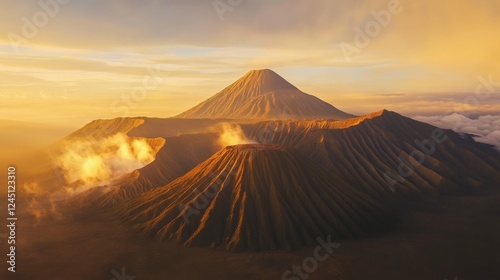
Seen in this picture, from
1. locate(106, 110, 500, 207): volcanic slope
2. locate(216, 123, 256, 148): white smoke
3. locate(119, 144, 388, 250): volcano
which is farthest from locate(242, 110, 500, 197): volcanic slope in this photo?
locate(119, 144, 388, 250): volcano

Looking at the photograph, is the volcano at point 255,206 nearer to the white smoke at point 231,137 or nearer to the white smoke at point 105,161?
the white smoke at point 105,161

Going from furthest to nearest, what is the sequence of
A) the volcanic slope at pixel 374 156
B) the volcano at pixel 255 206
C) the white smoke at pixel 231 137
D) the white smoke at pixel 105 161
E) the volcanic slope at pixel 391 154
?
the white smoke at pixel 231 137, the volcanic slope at pixel 391 154, the white smoke at pixel 105 161, the volcanic slope at pixel 374 156, the volcano at pixel 255 206

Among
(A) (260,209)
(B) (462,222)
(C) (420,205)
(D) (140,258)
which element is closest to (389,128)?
(C) (420,205)

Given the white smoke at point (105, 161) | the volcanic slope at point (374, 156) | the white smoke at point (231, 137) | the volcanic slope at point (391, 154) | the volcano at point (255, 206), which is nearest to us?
the volcano at point (255, 206)

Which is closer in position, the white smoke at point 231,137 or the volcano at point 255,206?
the volcano at point 255,206

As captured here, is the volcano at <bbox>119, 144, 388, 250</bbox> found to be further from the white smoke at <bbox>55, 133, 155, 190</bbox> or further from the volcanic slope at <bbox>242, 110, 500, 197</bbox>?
the white smoke at <bbox>55, 133, 155, 190</bbox>

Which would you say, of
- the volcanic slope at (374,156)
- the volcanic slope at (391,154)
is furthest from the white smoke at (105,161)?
the volcanic slope at (391,154)

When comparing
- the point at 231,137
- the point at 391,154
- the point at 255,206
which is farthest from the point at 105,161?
the point at 391,154

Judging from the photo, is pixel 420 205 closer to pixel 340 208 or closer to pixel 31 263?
pixel 340 208

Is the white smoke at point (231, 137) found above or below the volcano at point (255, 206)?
above
